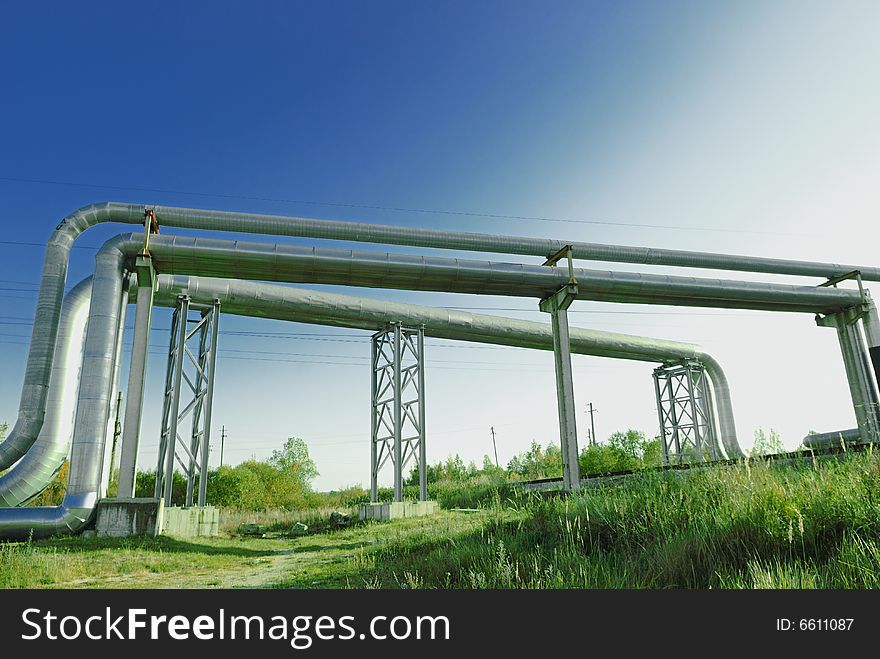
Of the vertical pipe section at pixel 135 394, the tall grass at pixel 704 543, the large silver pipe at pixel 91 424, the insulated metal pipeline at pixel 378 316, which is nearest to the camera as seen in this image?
the tall grass at pixel 704 543

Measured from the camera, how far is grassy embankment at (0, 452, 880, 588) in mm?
4598

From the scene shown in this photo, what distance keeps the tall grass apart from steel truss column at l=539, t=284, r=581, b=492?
6540mm

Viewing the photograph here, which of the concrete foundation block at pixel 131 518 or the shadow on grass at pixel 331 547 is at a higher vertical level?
the concrete foundation block at pixel 131 518

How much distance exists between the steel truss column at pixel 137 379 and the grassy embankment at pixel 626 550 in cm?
208

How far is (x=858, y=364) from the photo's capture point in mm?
17859

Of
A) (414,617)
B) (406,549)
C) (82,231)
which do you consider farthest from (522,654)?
(82,231)

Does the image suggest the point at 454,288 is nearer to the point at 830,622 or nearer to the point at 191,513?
the point at 191,513

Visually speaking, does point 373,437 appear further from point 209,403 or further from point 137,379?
point 137,379

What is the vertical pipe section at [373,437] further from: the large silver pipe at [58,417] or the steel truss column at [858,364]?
the steel truss column at [858,364]

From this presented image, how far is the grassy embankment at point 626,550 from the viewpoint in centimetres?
460

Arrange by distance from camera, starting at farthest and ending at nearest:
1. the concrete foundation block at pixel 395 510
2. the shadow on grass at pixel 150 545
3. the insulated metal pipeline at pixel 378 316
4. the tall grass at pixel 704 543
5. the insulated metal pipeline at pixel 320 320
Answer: the concrete foundation block at pixel 395 510 < the insulated metal pipeline at pixel 378 316 < the insulated metal pipeline at pixel 320 320 < the shadow on grass at pixel 150 545 < the tall grass at pixel 704 543

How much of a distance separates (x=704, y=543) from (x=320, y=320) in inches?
540

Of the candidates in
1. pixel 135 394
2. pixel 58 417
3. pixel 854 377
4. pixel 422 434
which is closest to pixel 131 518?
pixel 135 394

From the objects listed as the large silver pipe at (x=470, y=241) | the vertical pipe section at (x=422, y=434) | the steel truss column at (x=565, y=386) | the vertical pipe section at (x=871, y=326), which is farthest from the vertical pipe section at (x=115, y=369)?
the vertical pipe section at (x=871, y=326)
